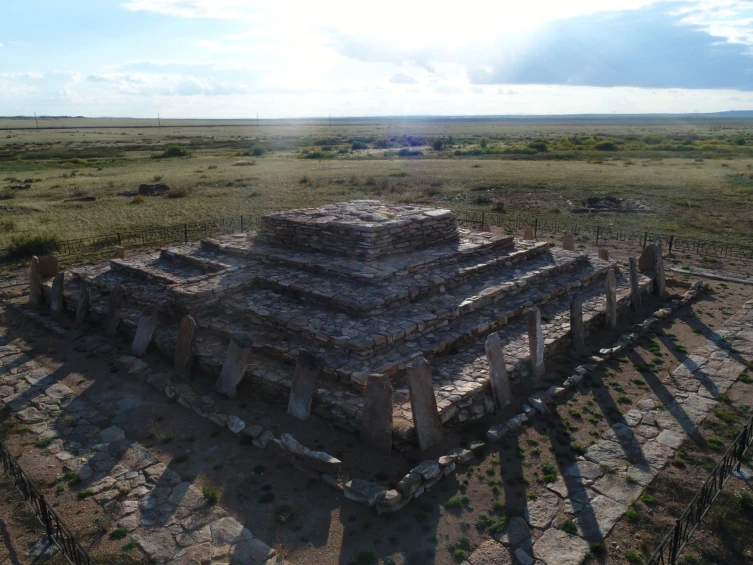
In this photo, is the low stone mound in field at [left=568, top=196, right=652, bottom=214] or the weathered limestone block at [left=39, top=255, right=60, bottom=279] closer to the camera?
the weathered limestone block at [left=39, top=255, right=60, bottom=279]

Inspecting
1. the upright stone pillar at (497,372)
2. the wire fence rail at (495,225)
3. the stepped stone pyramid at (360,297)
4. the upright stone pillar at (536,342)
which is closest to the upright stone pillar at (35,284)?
the stepped stone pyramid at (360,297)

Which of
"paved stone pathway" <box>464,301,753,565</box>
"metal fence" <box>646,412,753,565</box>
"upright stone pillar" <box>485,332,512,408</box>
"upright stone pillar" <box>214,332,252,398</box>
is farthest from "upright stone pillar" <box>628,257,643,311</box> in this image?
"upright stone pillar" <box>214,332,252,398</box>

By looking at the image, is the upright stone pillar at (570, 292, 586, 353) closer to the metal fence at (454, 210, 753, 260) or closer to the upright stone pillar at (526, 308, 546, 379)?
the upright stone pillar at (526, 308, 546, 379)

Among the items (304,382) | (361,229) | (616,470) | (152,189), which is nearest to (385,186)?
(152,189)

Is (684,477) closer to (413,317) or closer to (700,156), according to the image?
(413,317)

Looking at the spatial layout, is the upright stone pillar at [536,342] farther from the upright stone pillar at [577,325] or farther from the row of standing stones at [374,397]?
the upright stone pillar at [577,325]

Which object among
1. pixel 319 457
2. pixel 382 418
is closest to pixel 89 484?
pixel 319 457

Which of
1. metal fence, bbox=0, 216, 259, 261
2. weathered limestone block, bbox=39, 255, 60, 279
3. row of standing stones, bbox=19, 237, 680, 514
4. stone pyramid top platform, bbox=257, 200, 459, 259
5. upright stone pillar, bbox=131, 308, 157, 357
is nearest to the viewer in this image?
row of standing stones, bbox=19, 237, 680, 514

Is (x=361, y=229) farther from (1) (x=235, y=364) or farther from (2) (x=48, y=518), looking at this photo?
(2) (x=48, y=518)
